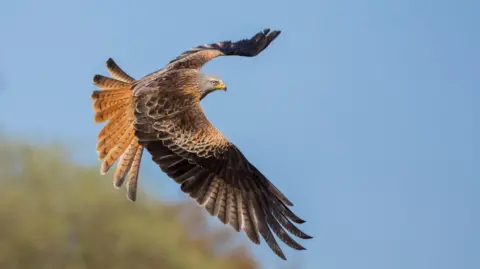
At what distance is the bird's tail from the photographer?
62.2 feet

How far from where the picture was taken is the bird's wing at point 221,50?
1981 centimetres

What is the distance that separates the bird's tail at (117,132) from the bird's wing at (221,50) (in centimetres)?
96

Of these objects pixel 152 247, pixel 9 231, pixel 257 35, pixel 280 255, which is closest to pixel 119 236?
pixel 152 247

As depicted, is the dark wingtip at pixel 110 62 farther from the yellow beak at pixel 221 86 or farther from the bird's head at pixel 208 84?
the yellow beak at pixel 221 86

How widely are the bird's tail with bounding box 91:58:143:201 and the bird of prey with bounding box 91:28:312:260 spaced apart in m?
0.01

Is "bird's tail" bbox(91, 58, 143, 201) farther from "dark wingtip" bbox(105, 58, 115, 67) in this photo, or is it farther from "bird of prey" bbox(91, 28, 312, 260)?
"dark wingtip" bbox(105, 58, 115, 67)

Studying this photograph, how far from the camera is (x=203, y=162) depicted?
18.5 metres

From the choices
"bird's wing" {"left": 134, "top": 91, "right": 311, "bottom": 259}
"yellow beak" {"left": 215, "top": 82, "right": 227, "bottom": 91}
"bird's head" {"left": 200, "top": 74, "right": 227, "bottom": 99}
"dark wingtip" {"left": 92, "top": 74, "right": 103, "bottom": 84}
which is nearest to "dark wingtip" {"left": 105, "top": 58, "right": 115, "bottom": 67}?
"dark wingtip" {"left": 92, "top": 74, "right": 103, "bottom": 84}

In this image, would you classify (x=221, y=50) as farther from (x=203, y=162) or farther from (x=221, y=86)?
(x=203, y=162)

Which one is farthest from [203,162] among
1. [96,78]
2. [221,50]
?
[221,50]

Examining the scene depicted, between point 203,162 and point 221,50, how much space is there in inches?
133

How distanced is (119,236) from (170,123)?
10429mm

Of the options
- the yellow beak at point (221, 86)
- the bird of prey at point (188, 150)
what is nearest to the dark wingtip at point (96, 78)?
the bird of prey at point (188, 150)

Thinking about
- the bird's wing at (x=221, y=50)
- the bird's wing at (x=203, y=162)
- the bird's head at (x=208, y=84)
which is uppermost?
the bird's wing at (x=221, y=50)
